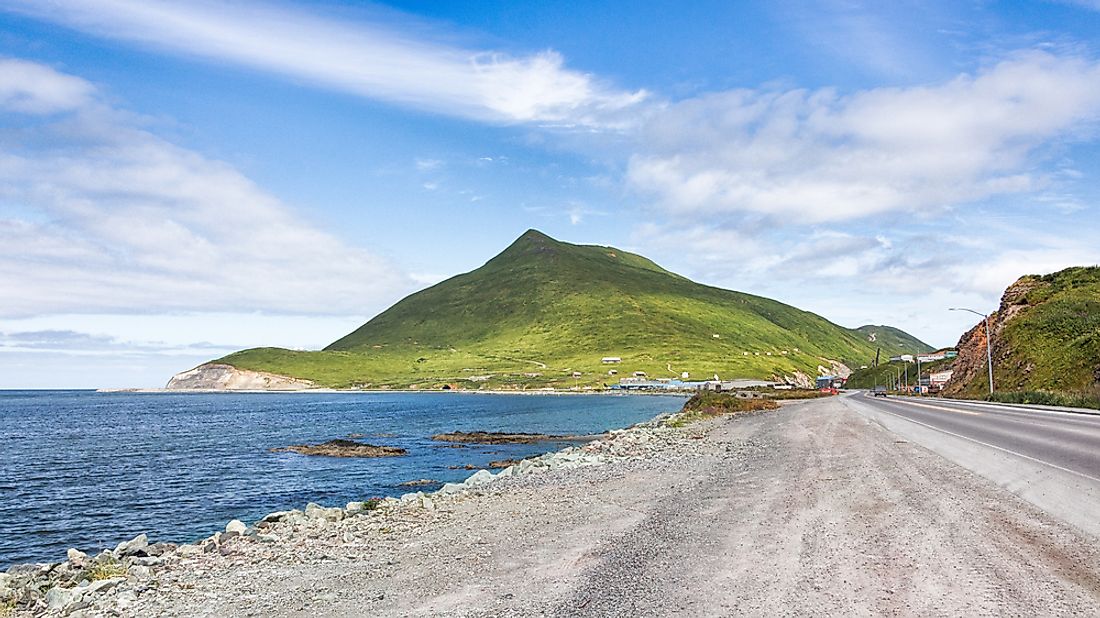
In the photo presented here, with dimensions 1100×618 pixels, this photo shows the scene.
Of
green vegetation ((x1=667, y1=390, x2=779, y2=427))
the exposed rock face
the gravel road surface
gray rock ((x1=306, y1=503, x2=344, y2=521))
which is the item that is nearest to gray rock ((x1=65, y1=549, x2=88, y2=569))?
the gravel road surface

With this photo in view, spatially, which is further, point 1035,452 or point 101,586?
point 1035,452

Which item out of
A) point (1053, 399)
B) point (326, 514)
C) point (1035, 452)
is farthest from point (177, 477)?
point (1053, 399)

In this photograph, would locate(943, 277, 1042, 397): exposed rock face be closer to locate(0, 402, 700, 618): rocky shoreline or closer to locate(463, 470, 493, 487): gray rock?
locate(463, 470, 493, 487): gray rock

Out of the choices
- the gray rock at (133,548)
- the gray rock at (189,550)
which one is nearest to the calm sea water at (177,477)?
the gray rock at (133,548)

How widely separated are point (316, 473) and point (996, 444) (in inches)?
1488

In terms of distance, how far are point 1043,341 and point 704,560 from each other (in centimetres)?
7983

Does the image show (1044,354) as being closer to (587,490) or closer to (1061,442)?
(1061,442)

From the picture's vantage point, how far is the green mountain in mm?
65062

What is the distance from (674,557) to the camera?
12.4 metres

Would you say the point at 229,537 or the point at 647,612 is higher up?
the point at 647,612

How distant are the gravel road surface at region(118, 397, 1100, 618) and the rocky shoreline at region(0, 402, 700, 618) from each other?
0.23 m

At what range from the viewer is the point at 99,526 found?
2967cm

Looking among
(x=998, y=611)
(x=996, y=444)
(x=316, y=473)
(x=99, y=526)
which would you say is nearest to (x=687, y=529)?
(x=998, y=611)

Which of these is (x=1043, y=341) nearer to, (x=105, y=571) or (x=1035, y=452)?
(x=1035, y=452)
